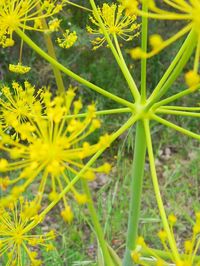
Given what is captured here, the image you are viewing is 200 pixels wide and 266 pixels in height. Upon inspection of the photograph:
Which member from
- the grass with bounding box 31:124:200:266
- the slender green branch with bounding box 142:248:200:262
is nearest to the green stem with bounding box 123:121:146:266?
the slender green branch with bounding box 142:248:200:262

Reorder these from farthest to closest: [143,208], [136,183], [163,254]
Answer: [143,208] → [136,183] → [163,254]

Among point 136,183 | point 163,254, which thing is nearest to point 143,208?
point 136,183

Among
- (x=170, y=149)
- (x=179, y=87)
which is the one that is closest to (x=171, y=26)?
(x=179, y=87)

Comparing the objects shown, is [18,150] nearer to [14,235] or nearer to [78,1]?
[14,235]

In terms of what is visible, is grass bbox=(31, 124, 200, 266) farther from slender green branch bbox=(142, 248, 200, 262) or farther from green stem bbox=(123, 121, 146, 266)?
slender green branch bbox=(142, 248, 200, 262)

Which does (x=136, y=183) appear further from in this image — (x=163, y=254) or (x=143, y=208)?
(x=143, y=208)

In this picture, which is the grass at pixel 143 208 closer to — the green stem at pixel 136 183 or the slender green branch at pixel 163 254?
the green stem at pixel 136 183

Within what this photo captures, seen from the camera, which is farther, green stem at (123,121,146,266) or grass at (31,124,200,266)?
grass at (31,124,200,266)

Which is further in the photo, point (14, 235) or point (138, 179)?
point (138, 179)
